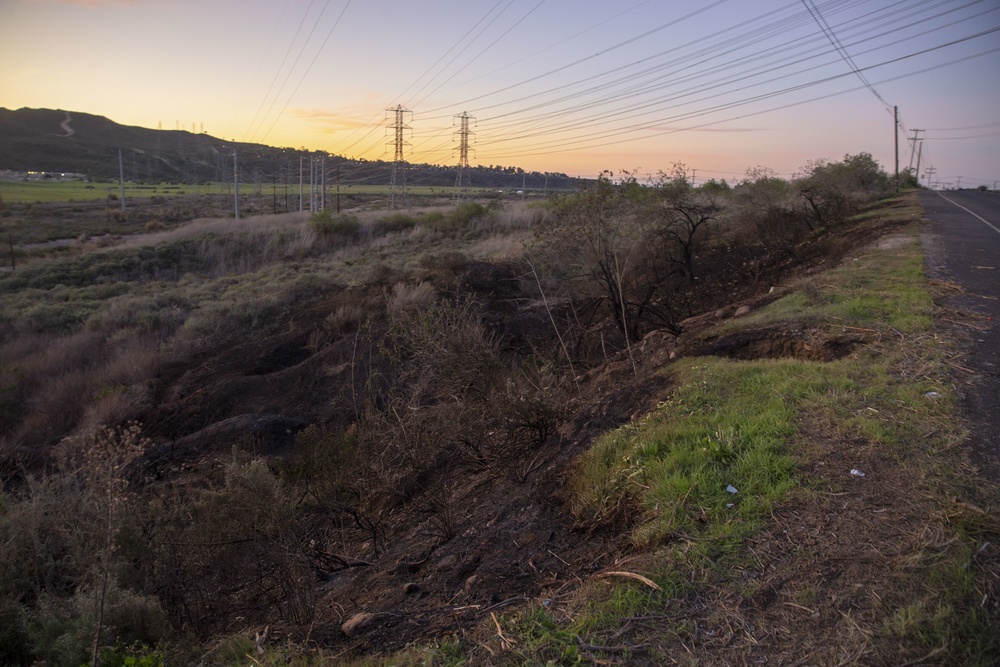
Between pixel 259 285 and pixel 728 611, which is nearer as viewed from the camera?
pixel 728 611

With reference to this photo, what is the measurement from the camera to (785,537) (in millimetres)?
3674

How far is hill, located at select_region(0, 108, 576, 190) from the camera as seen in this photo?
3041 inches

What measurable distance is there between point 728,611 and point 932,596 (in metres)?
0.93

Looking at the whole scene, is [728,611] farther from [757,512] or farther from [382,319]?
[382,319]

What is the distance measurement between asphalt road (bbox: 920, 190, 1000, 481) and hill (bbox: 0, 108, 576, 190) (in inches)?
2345

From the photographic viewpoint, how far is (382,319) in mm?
16938

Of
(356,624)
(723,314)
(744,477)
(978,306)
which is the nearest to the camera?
(356,624)

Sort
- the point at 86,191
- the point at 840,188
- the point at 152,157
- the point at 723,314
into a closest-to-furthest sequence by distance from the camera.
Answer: the point at 723,314
the point at 840,188
the point at 86,191
the point at 152,157

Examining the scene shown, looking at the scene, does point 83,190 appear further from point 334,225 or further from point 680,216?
point 680,216

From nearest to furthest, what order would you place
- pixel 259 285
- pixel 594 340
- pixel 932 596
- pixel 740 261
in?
pixel 932 596 < pixel 594 340 < pixel 740 261 < pixel 259 285

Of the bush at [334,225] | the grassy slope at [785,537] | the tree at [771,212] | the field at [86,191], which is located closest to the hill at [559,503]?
the grassy slope at [785,537]

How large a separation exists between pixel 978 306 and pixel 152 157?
11584 cm

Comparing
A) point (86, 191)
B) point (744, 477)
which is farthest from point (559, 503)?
point (86, 191)

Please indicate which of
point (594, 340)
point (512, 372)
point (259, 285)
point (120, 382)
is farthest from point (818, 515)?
point (259, 285)
